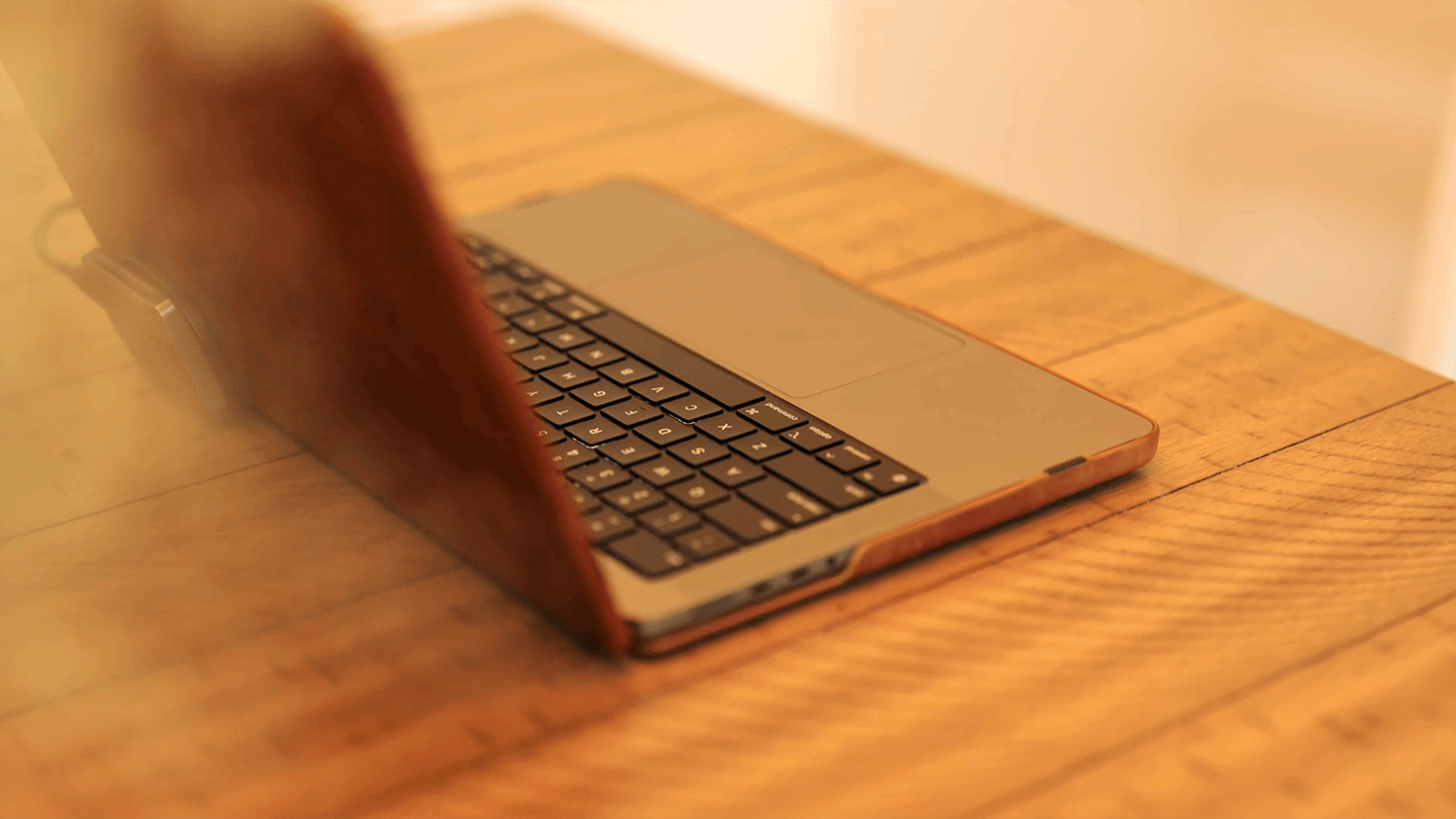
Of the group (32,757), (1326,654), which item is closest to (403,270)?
(32,757)

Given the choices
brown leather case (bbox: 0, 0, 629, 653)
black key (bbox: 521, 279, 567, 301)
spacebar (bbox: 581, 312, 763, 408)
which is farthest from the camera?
black key (bbox: 521, 279, 567, 301)

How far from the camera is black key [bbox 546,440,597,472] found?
482 mm

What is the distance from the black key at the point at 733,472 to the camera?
0.47 metres

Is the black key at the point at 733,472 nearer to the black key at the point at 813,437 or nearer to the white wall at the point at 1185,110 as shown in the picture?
the black key at the point at 813,437

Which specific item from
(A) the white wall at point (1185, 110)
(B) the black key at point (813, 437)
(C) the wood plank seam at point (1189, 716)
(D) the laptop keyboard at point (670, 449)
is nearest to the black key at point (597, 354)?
(D) the laptop keyboard at point (670, 449)

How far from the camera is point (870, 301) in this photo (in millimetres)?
620

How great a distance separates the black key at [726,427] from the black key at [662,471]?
25 millimetres

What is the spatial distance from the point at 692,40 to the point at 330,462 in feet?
6.66

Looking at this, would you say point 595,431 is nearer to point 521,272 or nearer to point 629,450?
point 629,450

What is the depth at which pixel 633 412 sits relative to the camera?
1.70 feet

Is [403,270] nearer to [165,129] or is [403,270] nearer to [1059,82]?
[165,129]

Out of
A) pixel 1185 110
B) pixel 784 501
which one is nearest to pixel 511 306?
pixel 784 501

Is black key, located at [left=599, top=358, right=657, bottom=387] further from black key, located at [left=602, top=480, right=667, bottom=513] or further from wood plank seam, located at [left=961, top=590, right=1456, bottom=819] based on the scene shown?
wood plank seam, located at [left=961, top=590, right=1456, bottom=819]

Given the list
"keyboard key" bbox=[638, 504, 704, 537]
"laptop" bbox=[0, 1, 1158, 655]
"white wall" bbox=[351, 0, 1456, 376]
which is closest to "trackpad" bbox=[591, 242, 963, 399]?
"laptop" bbox=[0, 1, 1158, 655]
